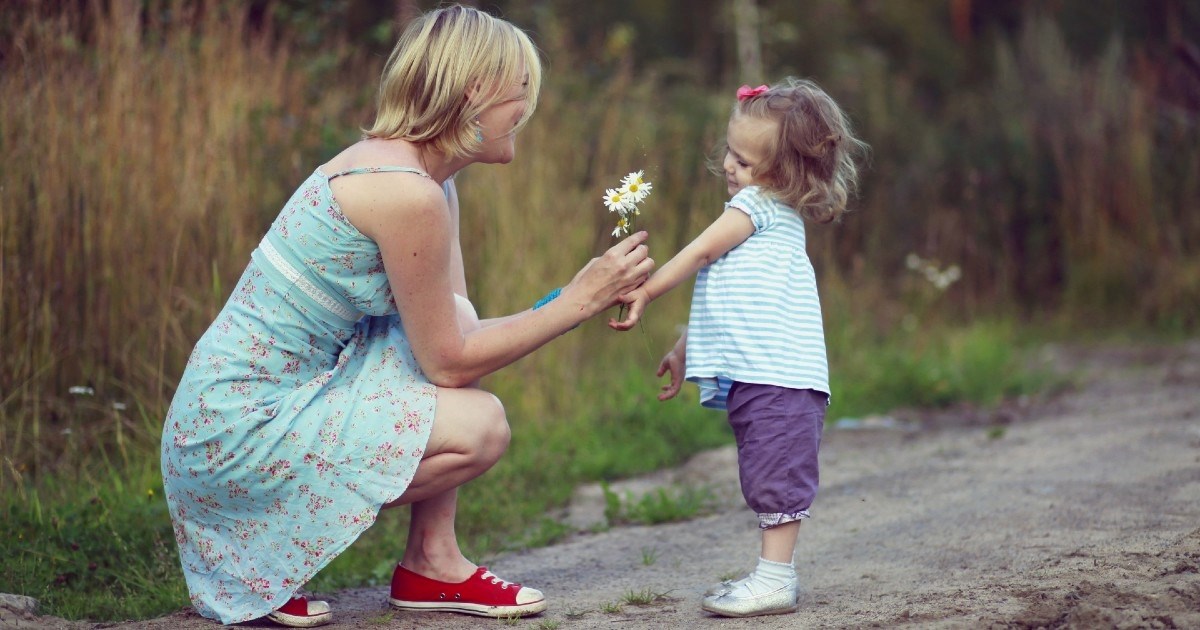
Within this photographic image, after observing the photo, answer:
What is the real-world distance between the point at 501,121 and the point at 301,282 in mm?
622

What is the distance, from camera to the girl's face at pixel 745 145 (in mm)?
3109

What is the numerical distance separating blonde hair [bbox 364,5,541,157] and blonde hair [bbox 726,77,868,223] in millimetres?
629

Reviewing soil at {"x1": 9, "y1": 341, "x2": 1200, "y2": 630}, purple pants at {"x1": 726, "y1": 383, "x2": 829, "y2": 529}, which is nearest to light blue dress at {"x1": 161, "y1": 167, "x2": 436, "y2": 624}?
soil at {"x1": 9, "y1": 341, "x2": 1200, "y2": 630}

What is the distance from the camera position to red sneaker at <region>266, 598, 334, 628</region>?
299 cm

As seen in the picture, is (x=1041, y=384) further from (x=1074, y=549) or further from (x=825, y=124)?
(x=825, y=124)

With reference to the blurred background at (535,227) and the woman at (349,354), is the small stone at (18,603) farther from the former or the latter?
the woman at (349,354)

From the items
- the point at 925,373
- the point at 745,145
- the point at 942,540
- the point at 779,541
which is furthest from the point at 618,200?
the point at 925,373

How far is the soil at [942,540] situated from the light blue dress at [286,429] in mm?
261

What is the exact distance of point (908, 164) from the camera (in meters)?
8.88

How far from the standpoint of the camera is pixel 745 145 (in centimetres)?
315

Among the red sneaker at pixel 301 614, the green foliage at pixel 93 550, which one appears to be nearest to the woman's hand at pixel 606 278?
the red sneaker at pixel 301 614

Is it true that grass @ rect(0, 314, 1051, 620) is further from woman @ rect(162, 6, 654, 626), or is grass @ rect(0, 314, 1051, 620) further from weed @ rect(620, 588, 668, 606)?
woman @ rect(162, 6, 654, 626)

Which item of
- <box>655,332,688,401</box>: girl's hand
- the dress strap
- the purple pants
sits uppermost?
the dress strap

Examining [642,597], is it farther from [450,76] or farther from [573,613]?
[450,76]
